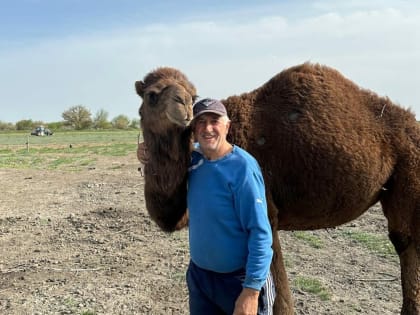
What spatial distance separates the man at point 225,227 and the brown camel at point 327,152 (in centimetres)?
96

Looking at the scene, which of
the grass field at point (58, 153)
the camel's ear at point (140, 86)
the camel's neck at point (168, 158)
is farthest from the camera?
the grass field at point (58, 153)

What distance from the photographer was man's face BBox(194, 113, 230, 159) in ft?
10.4

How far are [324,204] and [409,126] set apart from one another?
120 centimetres

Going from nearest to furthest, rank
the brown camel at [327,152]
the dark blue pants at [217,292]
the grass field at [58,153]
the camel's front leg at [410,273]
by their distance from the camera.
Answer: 1. the dark blue pants at [217,292]
2. the brown camel at [327,152]
3. the camel's front leg at [410,273]
4. the grass field at [58,153]

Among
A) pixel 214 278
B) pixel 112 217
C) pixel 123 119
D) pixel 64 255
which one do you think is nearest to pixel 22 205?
pixel 112 217

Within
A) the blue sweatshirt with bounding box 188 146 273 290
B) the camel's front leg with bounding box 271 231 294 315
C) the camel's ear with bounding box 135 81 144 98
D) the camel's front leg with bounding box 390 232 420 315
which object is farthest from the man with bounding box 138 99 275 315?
the camel's front leg with bounding box 390 232 420 315

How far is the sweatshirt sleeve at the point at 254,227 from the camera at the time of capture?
2920mm

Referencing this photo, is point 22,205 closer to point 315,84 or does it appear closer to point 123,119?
point 315,84

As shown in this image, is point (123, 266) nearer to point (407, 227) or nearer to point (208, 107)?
point (407, 227)

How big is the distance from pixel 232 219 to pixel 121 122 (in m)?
106

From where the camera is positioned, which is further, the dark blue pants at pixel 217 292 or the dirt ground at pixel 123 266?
the dirt ground at pixel 123 266

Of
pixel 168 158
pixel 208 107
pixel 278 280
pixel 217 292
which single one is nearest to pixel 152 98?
pixel 168 158

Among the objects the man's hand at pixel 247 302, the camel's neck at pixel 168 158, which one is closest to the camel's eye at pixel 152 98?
the camel's neck at pixel 168 158

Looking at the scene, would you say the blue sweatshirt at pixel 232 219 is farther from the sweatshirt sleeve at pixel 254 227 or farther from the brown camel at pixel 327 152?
the brown camel at pixel 327 152
